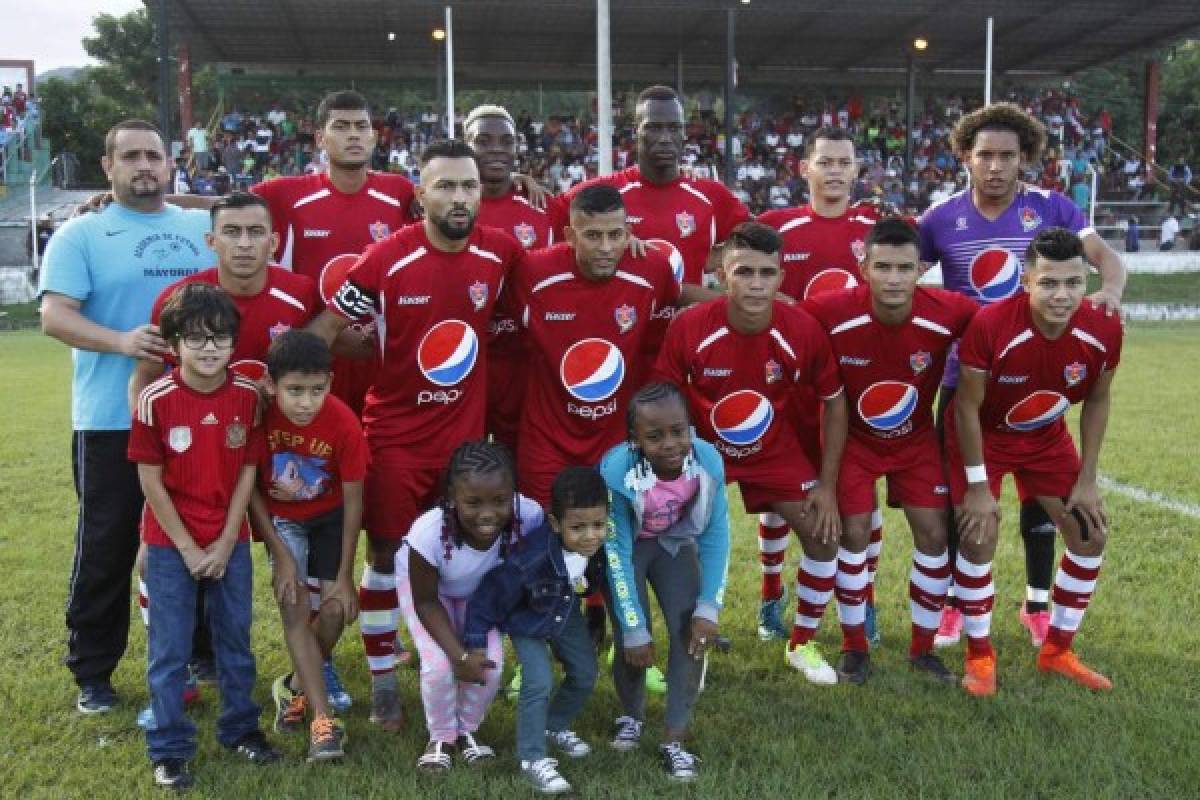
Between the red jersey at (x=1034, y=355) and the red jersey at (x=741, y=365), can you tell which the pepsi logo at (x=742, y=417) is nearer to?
the red jersey at (x=741, y=365)

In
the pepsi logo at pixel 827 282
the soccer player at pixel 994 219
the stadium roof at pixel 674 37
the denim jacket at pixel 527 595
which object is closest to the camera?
the denim jacket at pixel 527 595

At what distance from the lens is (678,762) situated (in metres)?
3.73

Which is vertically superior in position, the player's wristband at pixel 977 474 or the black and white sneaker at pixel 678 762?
the player's wristband at pixel 977 474

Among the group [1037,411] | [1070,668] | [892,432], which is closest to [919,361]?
[892,432]

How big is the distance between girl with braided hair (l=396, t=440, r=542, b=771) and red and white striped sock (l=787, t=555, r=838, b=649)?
151 cm

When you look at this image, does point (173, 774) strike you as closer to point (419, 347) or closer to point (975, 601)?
point (419, 347)

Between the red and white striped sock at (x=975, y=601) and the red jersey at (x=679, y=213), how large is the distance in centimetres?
185

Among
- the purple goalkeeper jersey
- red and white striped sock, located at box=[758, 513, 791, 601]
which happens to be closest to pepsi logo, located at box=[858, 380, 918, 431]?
the purple goalkeeper jersey

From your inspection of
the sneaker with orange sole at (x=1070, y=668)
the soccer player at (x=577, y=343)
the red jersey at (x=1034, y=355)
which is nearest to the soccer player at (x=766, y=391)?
the soccer player at (x=577, y=343)

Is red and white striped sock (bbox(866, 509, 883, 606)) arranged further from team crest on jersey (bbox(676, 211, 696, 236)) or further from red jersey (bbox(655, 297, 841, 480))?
team crest on jersey (bbox(676, 211, 696, 236))

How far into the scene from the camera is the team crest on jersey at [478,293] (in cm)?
433

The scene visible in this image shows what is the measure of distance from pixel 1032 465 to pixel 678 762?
7.15 feet

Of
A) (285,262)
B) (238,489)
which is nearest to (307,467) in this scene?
(238,489)

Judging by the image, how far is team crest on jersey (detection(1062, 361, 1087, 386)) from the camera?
455 cm
